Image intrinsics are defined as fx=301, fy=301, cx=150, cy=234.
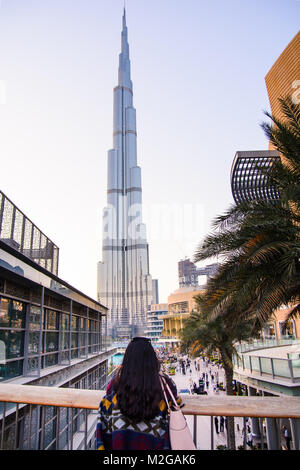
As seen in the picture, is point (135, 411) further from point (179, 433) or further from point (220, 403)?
point (220, 403)

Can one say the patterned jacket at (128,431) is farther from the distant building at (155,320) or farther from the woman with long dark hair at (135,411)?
the distant building at (155,320)

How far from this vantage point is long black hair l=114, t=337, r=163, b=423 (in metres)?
1.71

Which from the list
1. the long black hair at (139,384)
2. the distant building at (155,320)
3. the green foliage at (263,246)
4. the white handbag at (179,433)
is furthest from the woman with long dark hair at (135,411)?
the distant building at (155,320)

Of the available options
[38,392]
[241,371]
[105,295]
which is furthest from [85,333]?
[105,295]

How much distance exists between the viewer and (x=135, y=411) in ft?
5.57

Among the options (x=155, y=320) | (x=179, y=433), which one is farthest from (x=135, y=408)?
(x=155, y=320)

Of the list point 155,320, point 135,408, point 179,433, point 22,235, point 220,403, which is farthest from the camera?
point 155,320

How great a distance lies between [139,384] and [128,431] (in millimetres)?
265

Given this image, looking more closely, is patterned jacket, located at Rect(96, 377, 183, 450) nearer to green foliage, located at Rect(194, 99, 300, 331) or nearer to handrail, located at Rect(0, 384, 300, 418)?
handrail, located at Rect(0, 384, 300, 418)

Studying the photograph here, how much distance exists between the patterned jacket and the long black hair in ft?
0.12

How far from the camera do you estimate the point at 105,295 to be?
7613 inches

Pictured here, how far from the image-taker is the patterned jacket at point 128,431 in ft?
5.56

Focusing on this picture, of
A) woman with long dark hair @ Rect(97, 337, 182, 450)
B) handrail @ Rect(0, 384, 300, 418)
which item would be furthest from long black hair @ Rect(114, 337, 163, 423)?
handrail @ Rect(0, 384, 300, 418)
